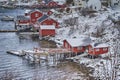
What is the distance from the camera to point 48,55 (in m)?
31.7

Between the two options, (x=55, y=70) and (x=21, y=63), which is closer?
(x=55, y=70)

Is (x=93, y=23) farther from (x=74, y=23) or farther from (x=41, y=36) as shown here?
(x=41, y=36)

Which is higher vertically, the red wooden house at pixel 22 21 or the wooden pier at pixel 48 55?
the wooden pier at pixel 48 55

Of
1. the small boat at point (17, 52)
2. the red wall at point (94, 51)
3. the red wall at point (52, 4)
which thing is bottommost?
the red wall at point (52, 4)

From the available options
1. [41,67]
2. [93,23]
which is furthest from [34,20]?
[41,67]

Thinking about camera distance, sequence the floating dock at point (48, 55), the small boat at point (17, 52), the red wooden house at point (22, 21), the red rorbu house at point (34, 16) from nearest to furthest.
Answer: the floating dock at point (48, 55), the small boat at point (17, 52), the red wooden house at point (22, 21), the red rorbu house at point (34, 16)

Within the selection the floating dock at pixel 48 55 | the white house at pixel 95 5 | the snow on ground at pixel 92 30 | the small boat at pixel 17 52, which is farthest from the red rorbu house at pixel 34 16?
the floating dock at pixel 48 55

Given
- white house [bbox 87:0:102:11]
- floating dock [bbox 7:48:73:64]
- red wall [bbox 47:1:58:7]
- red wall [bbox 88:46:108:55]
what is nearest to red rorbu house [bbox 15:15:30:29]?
white house [bbox 87:0:102:11]

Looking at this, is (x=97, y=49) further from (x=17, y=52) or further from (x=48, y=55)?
(x=17, y=52)

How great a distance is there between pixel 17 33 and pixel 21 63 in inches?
616

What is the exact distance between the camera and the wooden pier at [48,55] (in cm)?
3131

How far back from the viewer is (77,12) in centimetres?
5534

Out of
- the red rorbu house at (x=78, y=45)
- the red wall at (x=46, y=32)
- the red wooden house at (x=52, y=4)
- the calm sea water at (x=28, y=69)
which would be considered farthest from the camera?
the red wooden house at (x=52, y=4)

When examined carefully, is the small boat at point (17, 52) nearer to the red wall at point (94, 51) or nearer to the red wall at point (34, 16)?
the red wall at point (94, 51)
